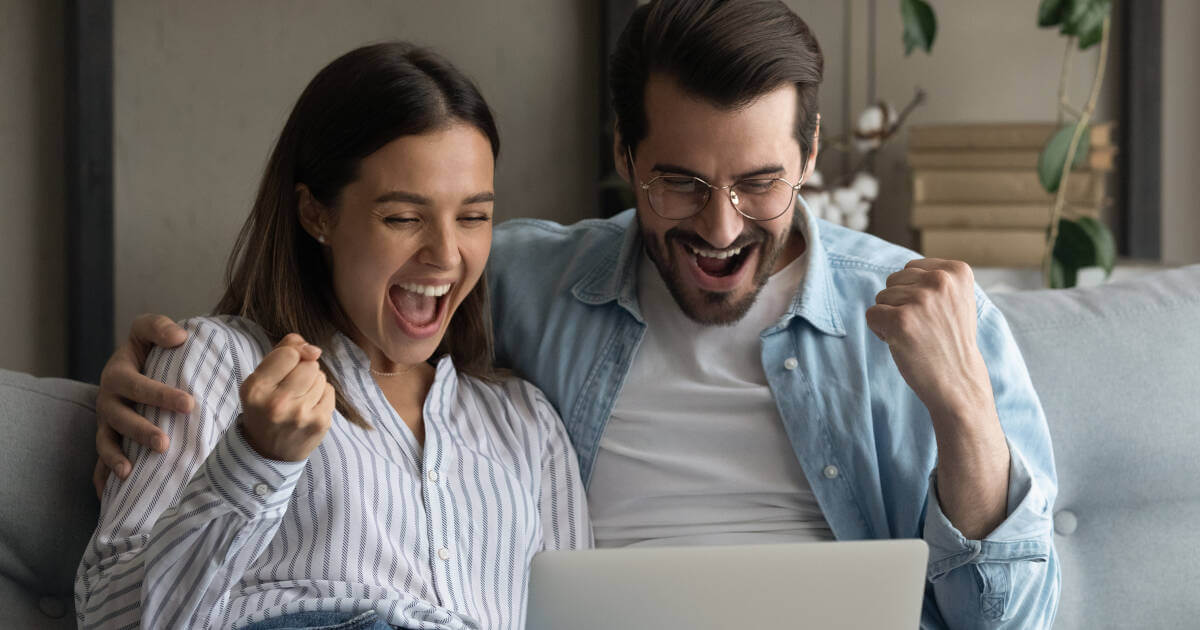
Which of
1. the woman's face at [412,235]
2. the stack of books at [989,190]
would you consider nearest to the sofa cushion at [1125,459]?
the woman's face at [412,235]

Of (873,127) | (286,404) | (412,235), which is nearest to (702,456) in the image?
(412,235)

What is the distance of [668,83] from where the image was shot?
144cm

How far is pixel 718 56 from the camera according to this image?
1.38 metres

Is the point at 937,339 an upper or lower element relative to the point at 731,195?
lower

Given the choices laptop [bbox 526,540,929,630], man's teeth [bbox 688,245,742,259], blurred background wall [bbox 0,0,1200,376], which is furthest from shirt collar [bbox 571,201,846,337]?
blurred background wall [bbox 0,0,1200,376]

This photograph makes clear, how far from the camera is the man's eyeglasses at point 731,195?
4.59ft

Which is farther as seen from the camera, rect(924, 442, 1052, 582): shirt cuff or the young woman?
rect(924, 442, 1052, 582): shirt cuff

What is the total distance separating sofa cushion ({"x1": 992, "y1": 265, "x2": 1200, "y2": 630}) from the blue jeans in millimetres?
910

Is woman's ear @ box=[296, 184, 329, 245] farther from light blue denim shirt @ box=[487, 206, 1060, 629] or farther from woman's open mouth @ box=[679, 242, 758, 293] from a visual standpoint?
woman's open mouth @ box=[679, 242, 758, 293]

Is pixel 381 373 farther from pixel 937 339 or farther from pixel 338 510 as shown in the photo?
pixel 937 339

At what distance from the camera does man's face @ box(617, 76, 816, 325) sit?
1383 mm

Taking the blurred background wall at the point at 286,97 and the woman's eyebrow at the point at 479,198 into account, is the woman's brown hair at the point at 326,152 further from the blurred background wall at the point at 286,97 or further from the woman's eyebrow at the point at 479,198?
the blurred background wall at the point at 286,97

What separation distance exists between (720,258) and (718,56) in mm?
256

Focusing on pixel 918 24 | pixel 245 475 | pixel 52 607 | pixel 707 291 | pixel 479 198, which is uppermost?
pixel 918 24
